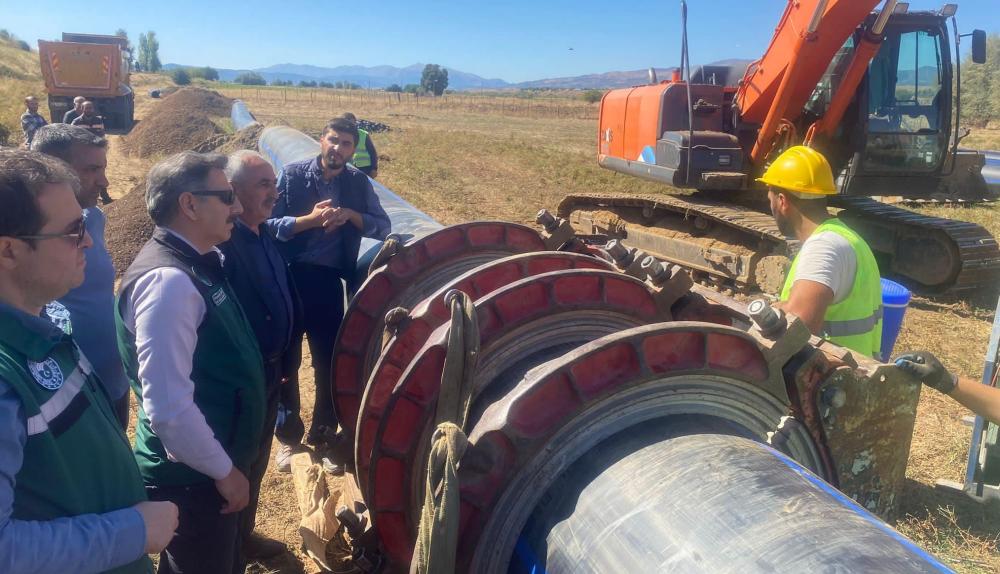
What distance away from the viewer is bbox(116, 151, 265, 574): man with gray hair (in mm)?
2146

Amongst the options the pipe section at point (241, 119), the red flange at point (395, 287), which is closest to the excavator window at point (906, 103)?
the red flange at point (395, 287)

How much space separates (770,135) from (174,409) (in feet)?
25.0

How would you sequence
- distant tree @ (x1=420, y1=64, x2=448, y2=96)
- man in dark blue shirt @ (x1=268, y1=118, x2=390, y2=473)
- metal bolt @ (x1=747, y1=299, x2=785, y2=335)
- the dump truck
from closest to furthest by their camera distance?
1. metal bolt @ (x1=747, y1=299, x2=785, y2=335)
2. man in dark blue shirt @ (x1=268, y1=118, x2=390, y2=473)
3. the dump truck
4. distant tree @ (x1=420, y1=64, x2=448, y2=96)

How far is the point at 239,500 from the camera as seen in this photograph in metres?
2.40

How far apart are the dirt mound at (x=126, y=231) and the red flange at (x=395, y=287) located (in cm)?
611

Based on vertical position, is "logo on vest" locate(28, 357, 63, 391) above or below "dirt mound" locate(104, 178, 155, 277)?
above

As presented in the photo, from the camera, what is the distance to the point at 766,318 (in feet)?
6.59

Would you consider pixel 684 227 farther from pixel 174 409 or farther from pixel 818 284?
pixel 174 409

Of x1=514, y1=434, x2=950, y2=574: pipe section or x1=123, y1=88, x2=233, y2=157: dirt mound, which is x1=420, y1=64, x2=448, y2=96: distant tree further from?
x1=514, y1=434, x2=950, y2=574: pipe section

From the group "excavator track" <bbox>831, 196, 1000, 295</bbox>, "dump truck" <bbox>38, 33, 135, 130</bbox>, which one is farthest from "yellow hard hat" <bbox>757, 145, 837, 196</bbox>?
"dump truck" <bbox>38, 33, 135, 130</bbox>

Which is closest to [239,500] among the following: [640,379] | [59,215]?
[59,215]

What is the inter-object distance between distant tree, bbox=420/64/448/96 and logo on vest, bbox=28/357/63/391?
89.0 meters

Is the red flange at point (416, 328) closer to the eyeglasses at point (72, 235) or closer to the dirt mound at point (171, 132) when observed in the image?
the eyeglasses at point (72, 235)

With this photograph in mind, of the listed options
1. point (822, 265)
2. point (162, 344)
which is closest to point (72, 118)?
point (162, 344)
